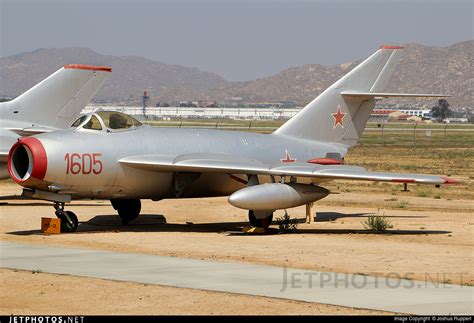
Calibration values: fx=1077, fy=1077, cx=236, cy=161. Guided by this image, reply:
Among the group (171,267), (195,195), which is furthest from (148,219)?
(171,267)

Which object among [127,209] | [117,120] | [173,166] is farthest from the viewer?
[127,209]

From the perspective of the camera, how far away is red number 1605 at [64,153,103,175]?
23547 millimetres

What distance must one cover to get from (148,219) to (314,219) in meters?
4.34

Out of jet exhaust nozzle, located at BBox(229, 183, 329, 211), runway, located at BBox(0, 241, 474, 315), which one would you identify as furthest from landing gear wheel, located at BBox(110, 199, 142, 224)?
runway, located at BBox(0, 241, 474, 315)

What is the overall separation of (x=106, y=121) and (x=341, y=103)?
23.1 feet

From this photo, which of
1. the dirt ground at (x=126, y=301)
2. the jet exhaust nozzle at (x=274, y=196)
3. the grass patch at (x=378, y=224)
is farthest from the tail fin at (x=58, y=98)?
the dirt ground at (x=126, y=301)

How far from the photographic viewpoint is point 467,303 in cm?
1427

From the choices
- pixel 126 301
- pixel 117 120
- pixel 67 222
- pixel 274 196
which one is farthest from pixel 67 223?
pixel 126 301

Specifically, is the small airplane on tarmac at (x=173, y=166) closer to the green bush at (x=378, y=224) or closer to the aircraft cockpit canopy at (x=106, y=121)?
the aircraft cockpit canopy at (x=106, y=121)

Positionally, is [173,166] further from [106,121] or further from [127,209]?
[127,209]

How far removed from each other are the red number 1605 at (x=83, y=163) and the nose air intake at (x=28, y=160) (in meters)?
0.63

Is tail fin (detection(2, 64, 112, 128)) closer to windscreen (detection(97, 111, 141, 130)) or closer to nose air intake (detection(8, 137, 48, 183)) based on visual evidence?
windscreen (detection(97, 111, 141, 130))

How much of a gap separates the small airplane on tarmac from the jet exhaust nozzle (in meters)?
0.02

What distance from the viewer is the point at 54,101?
1346 inches
